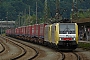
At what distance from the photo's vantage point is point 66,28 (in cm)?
3095

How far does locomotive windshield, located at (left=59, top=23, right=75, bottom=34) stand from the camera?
3083cm

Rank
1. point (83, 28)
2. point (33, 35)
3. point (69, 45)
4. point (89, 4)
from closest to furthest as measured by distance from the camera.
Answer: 1. point (69, 45)
2. point (33, 35)
3. point (83, 28)
4. point (89, 4)

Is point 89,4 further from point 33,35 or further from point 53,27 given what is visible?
point 53,27

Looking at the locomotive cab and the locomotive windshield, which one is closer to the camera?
the locomotive cab

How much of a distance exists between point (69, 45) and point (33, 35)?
2223 cm

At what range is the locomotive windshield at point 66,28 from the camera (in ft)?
101

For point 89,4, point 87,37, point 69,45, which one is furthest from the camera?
point 89,4

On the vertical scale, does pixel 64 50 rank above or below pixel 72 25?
below

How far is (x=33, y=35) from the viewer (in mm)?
52281

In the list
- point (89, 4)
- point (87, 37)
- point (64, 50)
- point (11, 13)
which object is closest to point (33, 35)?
point (87, 37)

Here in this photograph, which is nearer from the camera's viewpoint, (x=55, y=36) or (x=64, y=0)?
(x=55, y=36)

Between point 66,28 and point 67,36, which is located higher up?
point 66,28

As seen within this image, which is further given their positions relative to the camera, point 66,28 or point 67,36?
point 66,28

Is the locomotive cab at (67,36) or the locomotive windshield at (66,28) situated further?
the locomotive windshield at (66,28)
